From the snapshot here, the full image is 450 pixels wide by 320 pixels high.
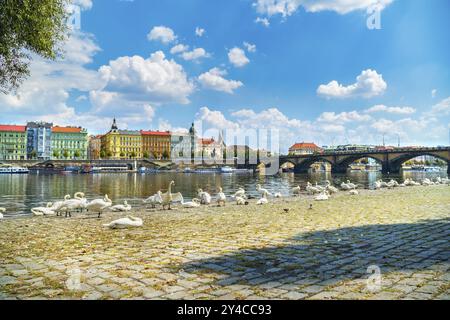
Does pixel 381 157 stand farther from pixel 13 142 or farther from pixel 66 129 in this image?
pixel 13 142

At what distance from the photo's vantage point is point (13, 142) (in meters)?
159

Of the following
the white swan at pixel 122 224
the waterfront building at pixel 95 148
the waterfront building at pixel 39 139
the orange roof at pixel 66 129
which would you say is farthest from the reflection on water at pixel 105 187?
the waterfront building at pixel 95 148

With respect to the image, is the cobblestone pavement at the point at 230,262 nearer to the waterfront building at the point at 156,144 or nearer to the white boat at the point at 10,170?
the white boat at the point at 10,170

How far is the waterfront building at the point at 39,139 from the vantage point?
6393 inches

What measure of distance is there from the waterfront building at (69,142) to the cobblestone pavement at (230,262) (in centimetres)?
17166

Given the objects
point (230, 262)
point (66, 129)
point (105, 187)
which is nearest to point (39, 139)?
point (66, 129)

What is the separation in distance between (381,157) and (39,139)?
145m

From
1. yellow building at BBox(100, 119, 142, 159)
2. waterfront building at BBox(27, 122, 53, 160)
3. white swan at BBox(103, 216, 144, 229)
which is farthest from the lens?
yellow building at BBox(100, 119, 142, 159)

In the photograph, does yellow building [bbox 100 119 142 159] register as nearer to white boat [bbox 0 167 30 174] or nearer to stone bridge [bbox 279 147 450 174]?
white boat [bbox 0 167 30 174]

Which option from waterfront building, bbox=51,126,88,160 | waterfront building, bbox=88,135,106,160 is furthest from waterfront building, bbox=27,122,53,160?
waterfront building, bbox=88,135,106,160

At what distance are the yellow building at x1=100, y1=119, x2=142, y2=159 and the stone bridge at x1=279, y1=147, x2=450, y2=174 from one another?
273ft

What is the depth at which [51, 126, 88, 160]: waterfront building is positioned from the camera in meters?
169

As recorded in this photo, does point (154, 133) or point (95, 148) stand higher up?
point (154, 133)

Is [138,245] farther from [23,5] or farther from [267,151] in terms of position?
[267,151]
